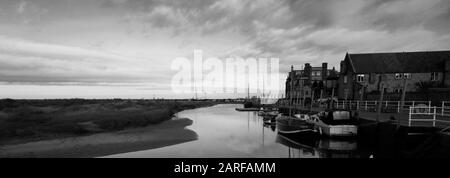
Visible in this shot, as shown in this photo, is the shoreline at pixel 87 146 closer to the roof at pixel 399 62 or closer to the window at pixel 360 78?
the window at pixel 360 78

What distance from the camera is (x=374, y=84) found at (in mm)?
49781

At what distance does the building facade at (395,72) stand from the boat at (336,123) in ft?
76.5

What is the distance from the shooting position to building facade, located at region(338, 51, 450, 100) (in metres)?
46.7

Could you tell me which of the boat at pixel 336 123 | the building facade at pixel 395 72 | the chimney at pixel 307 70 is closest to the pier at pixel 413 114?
the boat at pixel 336 123

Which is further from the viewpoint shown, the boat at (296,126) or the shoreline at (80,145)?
the boat at (296,126)

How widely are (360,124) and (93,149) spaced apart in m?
27.3

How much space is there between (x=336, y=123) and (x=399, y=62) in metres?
36.4

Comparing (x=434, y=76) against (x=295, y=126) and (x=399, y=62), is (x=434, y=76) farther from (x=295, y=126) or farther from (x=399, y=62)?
(x=295, y=126)

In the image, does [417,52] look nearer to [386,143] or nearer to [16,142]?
[386,143]

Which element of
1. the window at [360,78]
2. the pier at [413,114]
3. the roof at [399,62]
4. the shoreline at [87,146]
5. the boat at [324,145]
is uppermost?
the roof at [399,62]

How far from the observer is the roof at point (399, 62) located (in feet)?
157

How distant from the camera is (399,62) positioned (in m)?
50.2
